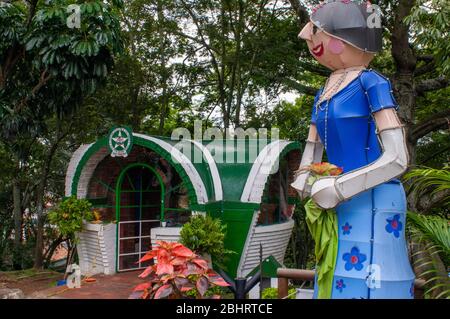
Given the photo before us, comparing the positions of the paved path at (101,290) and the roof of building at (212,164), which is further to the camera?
the roof of building at (212,164)

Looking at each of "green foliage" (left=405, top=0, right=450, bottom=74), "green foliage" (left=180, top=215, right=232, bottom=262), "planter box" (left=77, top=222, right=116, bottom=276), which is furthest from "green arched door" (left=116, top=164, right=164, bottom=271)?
"green foliage" (left=405, top=0, right=450, bottom=74)

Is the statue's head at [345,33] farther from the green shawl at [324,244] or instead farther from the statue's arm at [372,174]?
the green shawl at [324,244]

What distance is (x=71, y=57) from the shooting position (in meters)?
6.82

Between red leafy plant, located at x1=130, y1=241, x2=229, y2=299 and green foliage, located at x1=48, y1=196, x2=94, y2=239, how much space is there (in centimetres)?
590

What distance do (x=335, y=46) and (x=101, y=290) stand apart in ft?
19.2

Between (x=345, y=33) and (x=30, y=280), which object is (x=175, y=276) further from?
(x=30, y=280)

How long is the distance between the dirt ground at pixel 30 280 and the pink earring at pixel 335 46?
22.0 ft

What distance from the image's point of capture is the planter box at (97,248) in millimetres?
8437

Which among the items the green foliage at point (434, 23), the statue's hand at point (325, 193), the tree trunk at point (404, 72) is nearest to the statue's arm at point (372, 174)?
the statue's hand at point (325, 193)

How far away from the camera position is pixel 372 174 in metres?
2.75

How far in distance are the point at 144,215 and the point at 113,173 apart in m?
1.13

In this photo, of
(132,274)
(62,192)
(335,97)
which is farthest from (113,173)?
(335,97)

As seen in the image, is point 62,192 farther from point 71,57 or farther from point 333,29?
point 333,29
